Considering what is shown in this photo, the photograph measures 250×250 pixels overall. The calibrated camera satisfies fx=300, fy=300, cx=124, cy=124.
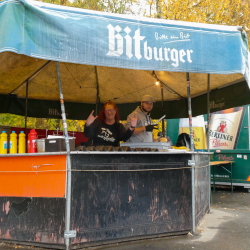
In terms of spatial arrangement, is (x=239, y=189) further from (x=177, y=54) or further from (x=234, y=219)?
(x=177, y=54)

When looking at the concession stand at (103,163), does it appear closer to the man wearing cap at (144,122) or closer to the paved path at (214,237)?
the paved path at (214,237)

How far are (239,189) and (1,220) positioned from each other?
880cm

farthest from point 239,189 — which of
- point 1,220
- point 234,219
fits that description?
point 1,220

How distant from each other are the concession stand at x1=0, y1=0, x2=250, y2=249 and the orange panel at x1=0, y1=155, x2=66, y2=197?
0.04 feet

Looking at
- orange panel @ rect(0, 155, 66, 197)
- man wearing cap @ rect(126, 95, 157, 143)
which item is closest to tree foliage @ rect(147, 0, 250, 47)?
man wearing cap @ rect(126, 95, 157, 143)

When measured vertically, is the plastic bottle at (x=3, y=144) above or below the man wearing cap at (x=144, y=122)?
below

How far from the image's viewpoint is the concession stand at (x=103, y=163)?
367 centimetres

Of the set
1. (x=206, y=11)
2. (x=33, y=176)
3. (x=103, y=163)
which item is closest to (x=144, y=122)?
(x=103, y=163)

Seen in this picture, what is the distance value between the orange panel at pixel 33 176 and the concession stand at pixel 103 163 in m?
0.01

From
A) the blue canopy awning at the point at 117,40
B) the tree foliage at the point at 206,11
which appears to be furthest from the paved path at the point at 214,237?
the tree foliage at the point at 206,11

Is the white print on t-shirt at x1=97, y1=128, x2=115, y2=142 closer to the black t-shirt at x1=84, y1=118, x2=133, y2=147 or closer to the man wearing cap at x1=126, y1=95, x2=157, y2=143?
the black t-shirt at x1=84, y1=118, x2=133, y2=147

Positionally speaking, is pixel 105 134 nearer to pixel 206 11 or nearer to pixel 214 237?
pixel 214 237

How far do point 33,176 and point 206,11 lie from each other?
57.1 ft

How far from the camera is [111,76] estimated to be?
779 cm
